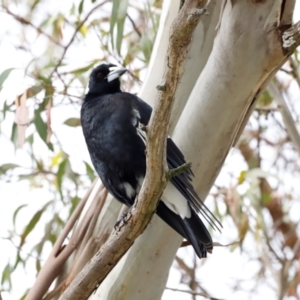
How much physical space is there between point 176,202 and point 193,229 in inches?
4.5

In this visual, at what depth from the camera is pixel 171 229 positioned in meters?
1.70

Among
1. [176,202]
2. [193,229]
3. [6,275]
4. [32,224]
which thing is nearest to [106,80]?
[176,202]

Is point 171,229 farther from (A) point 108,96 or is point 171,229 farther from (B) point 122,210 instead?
(A) point 108,96

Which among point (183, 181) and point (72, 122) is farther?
point (72, 122)

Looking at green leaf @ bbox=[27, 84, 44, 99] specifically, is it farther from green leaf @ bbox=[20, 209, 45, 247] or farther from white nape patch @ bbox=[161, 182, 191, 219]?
white nape patch @ bbox=[161, 182, 191, 219]

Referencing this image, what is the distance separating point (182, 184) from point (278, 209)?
1.81 m

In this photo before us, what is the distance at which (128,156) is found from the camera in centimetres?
175

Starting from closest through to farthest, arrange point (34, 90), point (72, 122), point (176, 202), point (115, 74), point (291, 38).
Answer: point (291, 38) → point (176, 202) → point (115, 74) → point (34, 90) → point (72, 122)

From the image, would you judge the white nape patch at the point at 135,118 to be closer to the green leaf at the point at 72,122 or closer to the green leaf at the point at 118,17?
the green leaf at the point at 118,17

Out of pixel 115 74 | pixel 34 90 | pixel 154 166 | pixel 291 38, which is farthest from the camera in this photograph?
pixel 34 90

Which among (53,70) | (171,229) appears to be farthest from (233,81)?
(53,70)

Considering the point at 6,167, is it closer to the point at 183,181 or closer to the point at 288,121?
the point at 288,121

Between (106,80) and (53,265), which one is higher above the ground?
(106,80)

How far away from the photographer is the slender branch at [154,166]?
103 cm
